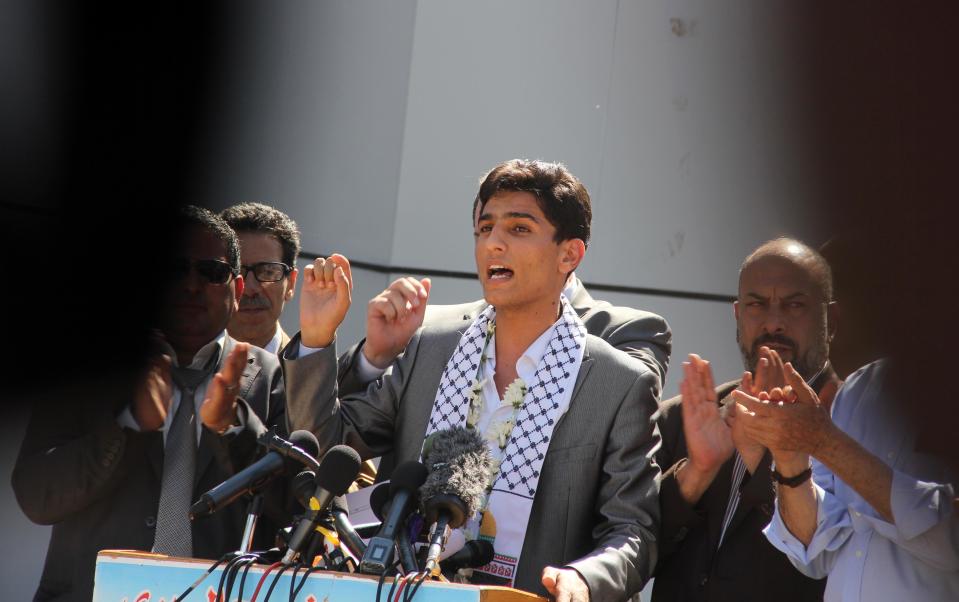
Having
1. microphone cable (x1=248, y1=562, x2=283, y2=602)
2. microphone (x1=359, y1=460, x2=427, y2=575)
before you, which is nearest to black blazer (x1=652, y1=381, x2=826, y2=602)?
microphone (x1=359, y1=460, x2=427, y2=575)

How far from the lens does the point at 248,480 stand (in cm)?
200

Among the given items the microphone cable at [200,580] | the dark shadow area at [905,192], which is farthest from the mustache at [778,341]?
the dark shadow area at [905,192]

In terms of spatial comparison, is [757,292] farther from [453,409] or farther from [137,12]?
[137,12]

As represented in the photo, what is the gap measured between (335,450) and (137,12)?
3.23 metres

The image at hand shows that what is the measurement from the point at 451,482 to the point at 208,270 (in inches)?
51.3

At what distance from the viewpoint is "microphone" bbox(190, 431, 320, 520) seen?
1958 mm

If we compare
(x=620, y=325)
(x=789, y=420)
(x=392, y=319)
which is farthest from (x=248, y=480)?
(x=620, y=325)

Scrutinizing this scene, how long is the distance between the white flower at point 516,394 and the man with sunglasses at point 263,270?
4.04 feet

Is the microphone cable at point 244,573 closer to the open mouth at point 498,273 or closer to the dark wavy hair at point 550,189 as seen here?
the open mouth at point 498,273

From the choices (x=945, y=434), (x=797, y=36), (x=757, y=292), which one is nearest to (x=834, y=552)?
(x=757, y=292)

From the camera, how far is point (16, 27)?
4.23 m

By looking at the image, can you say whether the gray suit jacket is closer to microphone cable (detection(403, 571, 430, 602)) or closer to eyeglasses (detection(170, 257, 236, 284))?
eyeglasses (detection(170, 257, 236, 284))

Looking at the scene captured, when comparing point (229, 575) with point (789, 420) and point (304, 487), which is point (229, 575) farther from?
point (789, 420)

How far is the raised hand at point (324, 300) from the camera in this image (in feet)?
8.66
